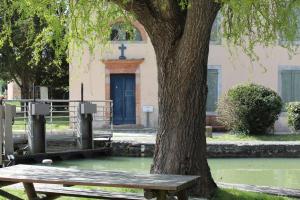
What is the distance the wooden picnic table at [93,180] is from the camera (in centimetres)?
618

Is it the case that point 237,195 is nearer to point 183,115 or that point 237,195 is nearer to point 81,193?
point 183,115

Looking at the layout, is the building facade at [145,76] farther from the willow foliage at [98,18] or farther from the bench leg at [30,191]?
the bench leg at [30,191]

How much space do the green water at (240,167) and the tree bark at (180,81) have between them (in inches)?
216

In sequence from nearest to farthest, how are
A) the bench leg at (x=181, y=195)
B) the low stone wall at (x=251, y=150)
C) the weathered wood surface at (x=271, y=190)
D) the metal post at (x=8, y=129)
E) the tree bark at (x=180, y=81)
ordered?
the bench leg at (x=181, y=195) < the tree bark at (x=180, y=81) < the weathered wood surface at (x=271, y=190) < the metal post at (x=8, y=129) < the low stone wall at (x=251, y=150)

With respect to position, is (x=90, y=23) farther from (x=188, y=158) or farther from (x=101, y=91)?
(x=101, y=91)

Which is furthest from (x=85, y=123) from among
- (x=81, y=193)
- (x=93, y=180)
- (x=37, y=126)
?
(x=93, y=180)

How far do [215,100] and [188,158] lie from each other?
15.7m

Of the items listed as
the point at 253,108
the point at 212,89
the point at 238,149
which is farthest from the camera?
the point at 212,89

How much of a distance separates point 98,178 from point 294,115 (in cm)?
1596

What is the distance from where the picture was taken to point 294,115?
21.5m

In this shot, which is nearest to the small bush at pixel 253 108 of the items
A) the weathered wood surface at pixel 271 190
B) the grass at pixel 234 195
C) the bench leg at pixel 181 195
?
the weathered wood surface at pixel 271 190

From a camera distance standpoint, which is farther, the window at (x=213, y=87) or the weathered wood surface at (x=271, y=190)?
the window at (x=213, y=87)

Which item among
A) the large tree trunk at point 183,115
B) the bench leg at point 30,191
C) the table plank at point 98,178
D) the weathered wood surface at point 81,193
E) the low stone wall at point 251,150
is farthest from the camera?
the low stone wall at point 251,150

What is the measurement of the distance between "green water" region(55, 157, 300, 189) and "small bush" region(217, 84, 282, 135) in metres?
3.02
